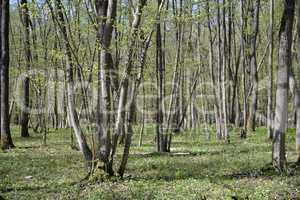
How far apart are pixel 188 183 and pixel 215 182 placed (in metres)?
0.67

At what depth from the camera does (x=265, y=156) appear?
49.5ft

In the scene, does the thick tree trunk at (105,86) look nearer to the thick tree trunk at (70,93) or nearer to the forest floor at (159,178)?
the thick tree trunk at (70,93)

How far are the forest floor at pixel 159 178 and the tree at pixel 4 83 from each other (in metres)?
2.44

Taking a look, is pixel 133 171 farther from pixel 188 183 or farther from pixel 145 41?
pixel 145 41

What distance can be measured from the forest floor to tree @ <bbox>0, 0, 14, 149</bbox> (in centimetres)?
244

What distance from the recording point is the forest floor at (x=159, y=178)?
906cm

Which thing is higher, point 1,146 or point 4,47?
point 4,47

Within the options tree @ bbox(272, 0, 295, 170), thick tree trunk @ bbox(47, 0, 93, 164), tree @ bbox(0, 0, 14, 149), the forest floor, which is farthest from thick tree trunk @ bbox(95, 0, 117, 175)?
tree @ bbox(0, 0, 14, 149)

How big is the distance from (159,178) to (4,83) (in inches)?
429

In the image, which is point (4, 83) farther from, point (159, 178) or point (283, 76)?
point (283, 76)

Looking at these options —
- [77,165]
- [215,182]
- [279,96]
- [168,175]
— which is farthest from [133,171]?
[279,96]

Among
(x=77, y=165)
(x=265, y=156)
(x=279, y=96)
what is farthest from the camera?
(x=265, y=156)

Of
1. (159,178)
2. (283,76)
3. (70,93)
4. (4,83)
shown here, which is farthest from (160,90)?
(283,76)

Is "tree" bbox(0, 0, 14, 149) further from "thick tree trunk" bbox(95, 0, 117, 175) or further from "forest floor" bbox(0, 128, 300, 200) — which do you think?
"thick tree trunk" bbox(95, 0, 117, 175)
